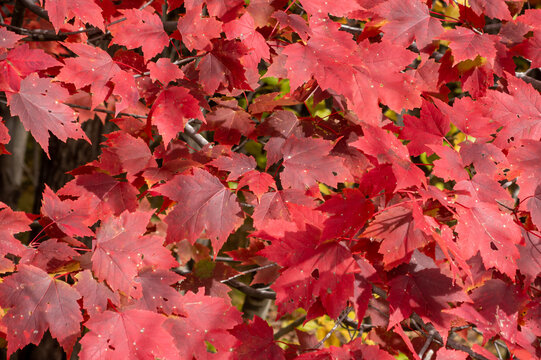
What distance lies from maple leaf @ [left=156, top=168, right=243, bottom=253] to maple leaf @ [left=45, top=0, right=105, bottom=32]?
596mm

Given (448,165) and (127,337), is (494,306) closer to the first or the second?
(448,165)

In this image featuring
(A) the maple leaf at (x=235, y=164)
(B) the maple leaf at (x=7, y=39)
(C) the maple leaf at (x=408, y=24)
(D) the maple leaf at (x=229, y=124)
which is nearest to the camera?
(B) the maple leaf at (x=7, y=39)

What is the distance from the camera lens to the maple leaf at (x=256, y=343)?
1466 millimetres

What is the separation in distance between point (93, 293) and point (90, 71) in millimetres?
740

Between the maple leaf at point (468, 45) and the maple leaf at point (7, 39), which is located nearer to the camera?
the maple leaf at point (7, 39)

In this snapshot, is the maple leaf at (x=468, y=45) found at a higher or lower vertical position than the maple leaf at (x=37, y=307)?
higher

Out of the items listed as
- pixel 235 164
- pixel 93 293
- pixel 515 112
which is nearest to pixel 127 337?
pixel 93 293

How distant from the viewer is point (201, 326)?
1461mm

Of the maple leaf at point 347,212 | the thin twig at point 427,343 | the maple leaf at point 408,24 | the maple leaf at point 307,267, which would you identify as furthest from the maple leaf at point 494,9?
the thin twig at point 427,343

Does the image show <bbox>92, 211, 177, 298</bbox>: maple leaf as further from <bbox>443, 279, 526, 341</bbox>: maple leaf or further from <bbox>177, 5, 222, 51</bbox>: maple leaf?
<bbox>443, 279, 526, 341</bbox>: maple leaf

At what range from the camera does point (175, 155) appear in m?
1.75

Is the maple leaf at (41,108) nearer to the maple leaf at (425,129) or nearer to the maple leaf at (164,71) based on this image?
the maple leaf at (164,71)

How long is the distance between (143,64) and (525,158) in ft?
4.36

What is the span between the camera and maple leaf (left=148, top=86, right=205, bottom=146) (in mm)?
1540
